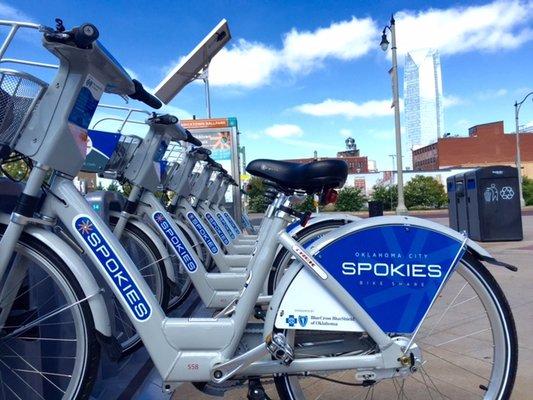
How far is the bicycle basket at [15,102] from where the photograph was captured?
212cm

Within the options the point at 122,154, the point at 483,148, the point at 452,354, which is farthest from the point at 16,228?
the point at 483,148

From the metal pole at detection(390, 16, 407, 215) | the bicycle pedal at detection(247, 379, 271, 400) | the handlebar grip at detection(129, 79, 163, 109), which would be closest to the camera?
the bicycle pedal at detection(247, 379, 271, 400)

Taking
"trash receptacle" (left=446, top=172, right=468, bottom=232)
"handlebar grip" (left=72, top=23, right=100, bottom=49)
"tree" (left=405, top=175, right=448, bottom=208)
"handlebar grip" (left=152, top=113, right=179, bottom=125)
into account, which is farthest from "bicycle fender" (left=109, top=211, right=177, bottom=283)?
"tree" (left=405, top=175, right=448, bottom=208)

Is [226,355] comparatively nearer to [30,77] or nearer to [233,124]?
[30,77]

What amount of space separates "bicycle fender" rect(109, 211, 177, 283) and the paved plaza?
907mm

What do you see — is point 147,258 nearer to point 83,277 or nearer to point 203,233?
point 203,233

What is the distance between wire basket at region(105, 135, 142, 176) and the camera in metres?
3.97

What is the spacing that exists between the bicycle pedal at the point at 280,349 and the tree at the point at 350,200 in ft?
80.9

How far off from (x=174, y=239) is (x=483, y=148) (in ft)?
277

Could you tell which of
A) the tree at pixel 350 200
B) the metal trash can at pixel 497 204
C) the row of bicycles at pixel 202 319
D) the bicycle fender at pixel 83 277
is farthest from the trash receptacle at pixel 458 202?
the tree at pixel 350 200

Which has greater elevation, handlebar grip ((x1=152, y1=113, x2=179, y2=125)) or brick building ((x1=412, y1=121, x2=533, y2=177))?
brick building ((x1=412, y1=121, x2=533, y2=177))

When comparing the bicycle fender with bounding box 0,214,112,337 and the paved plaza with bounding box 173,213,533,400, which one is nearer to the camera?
the bicycle fender with bounding box 0,214,112,337

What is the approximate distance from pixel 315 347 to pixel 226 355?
0.42 meters

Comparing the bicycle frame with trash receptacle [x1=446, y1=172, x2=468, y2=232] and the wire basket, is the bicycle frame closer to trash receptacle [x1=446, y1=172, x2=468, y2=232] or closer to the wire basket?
the wire basket
